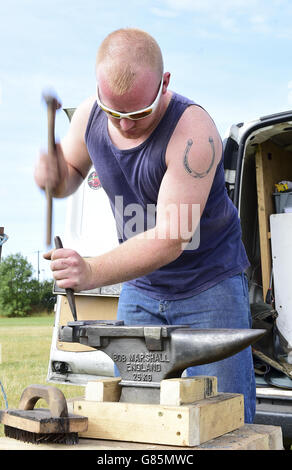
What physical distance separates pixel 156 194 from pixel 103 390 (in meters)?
0.88

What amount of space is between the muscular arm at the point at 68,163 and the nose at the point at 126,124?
402mm

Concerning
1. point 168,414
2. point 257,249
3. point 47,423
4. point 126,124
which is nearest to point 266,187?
point 257,249

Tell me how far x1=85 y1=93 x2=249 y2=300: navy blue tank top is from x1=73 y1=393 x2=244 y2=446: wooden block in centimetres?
75

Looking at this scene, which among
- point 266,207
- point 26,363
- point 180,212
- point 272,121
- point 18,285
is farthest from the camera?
point 18,285

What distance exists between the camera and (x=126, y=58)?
6.56 feet

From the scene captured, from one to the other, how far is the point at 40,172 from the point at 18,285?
43544 mm

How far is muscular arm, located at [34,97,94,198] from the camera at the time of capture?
238 centimetres

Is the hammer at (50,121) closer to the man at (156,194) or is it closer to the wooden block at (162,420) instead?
the man at (156,194)

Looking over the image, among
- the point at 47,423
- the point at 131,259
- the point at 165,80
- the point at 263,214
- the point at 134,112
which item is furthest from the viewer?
the point at 263,214

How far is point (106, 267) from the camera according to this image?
189 centimetres

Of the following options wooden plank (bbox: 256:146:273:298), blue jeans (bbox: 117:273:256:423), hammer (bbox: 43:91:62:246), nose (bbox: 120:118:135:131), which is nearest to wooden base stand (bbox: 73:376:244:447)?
blue jeans (bbox: 117:273:256:423)

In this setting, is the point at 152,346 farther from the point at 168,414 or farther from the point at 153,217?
the point at 153,217

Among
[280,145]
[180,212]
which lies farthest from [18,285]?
[180,212]

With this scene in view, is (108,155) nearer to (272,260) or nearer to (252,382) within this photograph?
(252,382)
